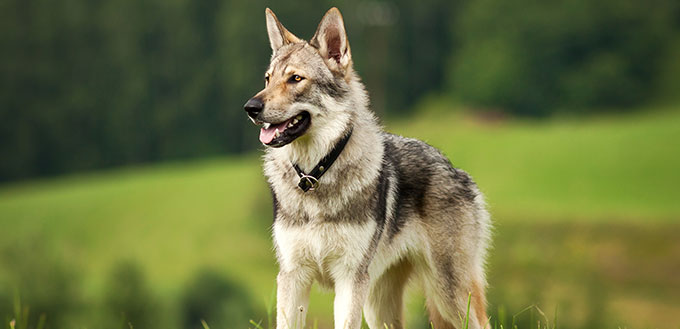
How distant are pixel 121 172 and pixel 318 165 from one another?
52274 mm

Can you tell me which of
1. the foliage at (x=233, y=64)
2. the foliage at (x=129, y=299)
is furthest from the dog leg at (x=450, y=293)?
the foliage at (x=233, y=64)

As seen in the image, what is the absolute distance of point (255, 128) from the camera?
5388 cm

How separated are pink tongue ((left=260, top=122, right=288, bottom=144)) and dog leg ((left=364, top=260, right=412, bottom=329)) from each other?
5.40ft

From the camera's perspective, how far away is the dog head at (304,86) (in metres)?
4.28

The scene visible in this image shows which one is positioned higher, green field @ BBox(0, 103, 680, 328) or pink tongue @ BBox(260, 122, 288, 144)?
pink tongue @ BBox(260, 122, 288, 144)

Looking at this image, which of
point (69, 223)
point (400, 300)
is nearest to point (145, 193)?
point (69, 223)

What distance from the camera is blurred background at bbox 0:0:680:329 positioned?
35562 mm

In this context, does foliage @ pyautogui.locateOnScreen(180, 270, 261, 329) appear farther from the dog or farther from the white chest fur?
the white chest fur

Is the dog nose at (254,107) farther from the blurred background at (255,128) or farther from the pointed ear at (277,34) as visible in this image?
the blurred background at (255,128)

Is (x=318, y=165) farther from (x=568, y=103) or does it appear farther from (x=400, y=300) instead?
(x=568, y=103)

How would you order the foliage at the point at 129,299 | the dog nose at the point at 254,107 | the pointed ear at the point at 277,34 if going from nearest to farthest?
the dog nose at the point at 254,107, the pointed ear at the point at 277,34, the foliage at the point at 129,299

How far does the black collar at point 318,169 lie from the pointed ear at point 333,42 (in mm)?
415

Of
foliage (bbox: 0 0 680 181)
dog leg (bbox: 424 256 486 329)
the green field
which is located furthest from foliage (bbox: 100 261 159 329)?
foliage (bbox: 0 0 680 181)

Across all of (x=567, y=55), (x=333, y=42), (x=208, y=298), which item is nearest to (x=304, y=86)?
(x=333, y=42)
